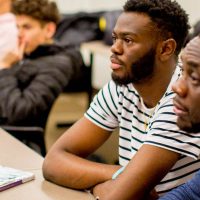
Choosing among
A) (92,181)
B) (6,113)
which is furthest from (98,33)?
(92,181)

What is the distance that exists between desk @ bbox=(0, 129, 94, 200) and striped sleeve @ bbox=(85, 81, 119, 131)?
10.3 inches

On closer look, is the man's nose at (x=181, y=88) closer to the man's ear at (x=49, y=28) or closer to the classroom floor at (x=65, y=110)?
the man's ear at (x=49, y=28)

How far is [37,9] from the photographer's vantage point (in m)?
3.04

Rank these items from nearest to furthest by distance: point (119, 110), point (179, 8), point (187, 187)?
point (187, 187)
point (179, 8)
point (119, 110)

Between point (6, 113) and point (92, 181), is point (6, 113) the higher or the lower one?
the lower one

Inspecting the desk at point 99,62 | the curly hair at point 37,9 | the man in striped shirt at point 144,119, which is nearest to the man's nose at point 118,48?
the man in striped shirt at point 144,119

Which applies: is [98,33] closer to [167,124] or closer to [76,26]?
[76,26]

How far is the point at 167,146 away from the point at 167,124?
0.08 meters

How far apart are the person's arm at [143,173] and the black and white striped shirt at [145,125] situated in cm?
3

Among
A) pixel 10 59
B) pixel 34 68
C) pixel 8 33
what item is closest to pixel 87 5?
pixel 8 33

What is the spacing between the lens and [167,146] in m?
1.56

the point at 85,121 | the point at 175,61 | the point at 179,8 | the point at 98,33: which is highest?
the point at 179,8

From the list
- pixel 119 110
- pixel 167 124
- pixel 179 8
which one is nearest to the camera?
pixel 167 124

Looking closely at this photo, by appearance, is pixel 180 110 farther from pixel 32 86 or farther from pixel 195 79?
pixel 32 86
